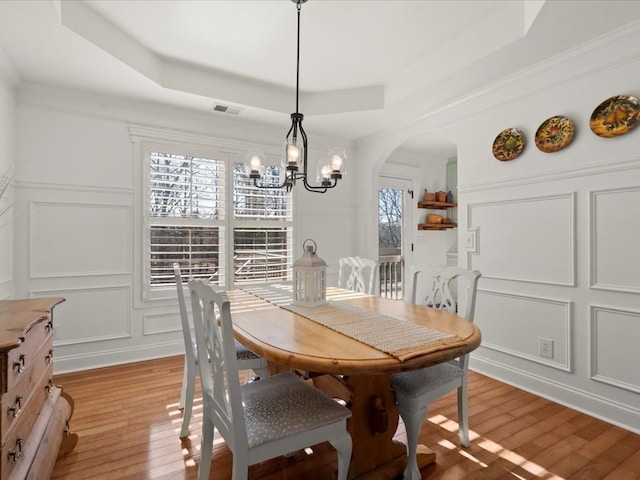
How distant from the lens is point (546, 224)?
2609mm

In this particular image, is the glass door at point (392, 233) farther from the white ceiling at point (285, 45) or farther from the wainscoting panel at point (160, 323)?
the wainscoting panel at point (160, 323)

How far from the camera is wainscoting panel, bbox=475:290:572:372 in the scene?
2512mm

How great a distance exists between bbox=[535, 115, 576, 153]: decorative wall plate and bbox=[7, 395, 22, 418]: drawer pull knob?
11.0ft

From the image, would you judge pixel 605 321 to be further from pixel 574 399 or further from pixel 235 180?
pixel 235 180

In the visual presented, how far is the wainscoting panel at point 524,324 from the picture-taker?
251 centimetres

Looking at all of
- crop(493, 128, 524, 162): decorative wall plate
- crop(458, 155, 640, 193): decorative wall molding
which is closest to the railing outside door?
crop(458, 155, 640, 193): decorative wall molding

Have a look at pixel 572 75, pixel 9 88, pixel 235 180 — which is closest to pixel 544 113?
pixel 572 75

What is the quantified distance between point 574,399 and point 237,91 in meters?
3.68

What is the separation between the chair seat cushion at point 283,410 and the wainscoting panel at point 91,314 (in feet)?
7.36

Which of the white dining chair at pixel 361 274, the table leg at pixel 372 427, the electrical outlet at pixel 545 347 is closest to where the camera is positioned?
the table leg at pixel 372 427

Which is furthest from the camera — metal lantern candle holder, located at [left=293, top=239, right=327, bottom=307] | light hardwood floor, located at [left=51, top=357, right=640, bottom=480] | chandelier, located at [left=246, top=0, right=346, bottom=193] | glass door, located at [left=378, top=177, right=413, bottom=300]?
glass door, located at [left=378, top=177, right=413, bottom=300]

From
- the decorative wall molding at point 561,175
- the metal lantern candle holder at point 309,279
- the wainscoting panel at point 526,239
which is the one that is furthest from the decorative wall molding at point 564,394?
the metal lantern candle holder at point 309,279

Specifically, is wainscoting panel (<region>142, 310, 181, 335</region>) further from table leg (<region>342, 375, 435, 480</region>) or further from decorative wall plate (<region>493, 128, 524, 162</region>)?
decorative wall plate (<region>493, 128, 524, 162</region>)

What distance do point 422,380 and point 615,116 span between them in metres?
2.08
